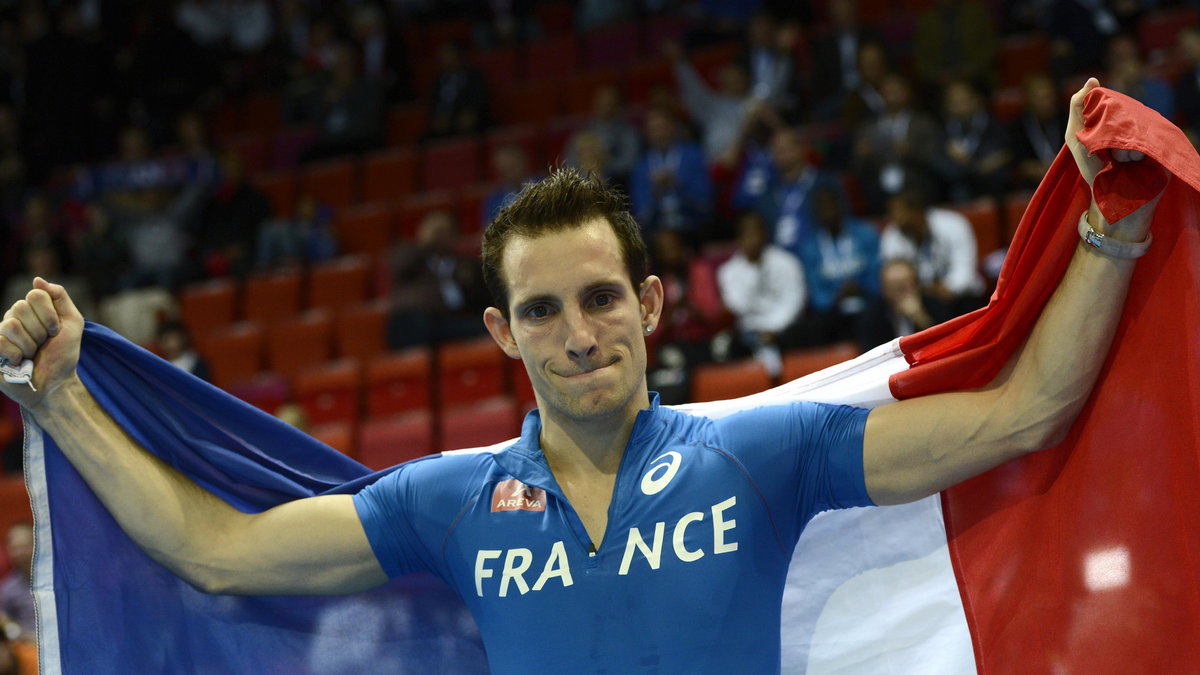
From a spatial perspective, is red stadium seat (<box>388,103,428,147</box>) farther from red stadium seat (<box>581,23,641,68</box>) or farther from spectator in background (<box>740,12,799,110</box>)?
spectator in background (<box>740,12,799,110</box>)

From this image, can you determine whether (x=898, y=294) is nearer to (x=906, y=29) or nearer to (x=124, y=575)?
(x=906, y=29)

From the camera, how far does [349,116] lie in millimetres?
13000

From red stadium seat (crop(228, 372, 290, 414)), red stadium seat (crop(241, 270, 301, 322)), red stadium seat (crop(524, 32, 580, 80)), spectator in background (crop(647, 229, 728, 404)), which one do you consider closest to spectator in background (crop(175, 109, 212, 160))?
red stadium seat (crop(241, 270, 301, 322))

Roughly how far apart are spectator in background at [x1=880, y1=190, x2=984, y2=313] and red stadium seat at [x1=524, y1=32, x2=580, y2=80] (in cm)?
536

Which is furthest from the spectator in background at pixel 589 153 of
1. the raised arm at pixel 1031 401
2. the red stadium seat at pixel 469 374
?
the raised arm at pixel 1031 401

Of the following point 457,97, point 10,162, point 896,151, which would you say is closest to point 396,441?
point 896,151

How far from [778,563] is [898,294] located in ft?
16.1

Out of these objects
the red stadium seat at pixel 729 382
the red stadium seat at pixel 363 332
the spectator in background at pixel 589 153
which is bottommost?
the red stadium seat at pixel 729 382

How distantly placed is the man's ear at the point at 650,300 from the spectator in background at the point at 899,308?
4578mm

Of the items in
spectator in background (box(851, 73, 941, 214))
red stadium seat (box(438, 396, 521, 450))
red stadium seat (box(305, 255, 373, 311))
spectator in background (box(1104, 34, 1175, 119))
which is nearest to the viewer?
red stadium seat (box(438, 396, 521, 450))

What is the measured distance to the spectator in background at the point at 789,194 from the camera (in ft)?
30.1

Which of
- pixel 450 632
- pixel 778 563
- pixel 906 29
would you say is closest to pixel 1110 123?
pixel 778 563

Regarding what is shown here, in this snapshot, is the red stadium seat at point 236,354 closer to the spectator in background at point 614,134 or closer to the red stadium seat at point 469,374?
the red stadium seat at point 469,374

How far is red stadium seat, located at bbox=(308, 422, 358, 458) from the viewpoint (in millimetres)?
8508
